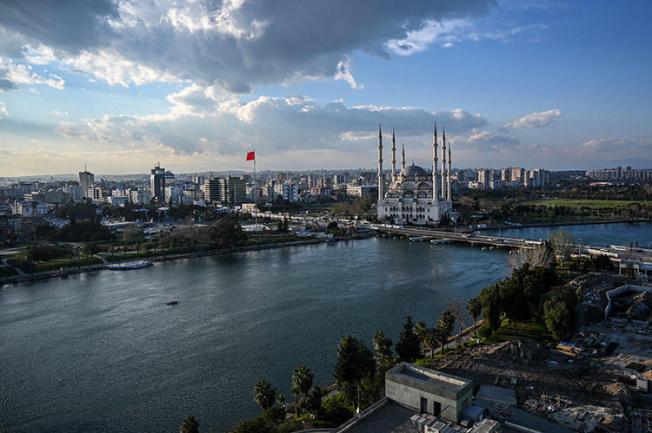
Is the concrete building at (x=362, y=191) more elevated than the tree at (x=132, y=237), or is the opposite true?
the concrete building at (x=362, y=191)

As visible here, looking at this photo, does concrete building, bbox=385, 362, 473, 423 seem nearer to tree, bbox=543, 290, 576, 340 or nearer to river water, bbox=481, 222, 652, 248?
tree, bbox=543, 290, 576, 340

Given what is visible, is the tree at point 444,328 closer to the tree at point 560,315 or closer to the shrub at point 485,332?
the shrub at point 485,332

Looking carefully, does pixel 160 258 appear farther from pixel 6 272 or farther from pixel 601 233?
pixel 601 233

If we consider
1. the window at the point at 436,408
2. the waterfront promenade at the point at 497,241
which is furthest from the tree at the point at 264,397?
the waterfront promenade at the point at 497,241

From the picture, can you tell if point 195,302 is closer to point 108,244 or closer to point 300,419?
point 300,419

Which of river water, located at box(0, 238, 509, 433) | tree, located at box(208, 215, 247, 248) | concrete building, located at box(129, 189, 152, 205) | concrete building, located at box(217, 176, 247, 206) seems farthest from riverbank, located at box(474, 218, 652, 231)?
concrete building, located at box(129, 189, 152, 205)

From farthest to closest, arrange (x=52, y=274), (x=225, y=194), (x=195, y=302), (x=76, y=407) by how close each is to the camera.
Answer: (x=225, y=194) → (x=52, y=274) → (x=195, y=302) → (x=76, y=407)

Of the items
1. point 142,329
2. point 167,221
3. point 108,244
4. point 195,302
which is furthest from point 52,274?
point 167,221
